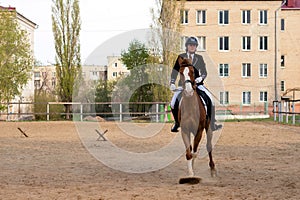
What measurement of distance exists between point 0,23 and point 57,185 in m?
29.4

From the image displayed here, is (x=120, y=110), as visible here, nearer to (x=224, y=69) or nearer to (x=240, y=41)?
(x=224, y=69)

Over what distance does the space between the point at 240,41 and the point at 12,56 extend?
25251 mm

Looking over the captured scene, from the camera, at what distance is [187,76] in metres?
8.43

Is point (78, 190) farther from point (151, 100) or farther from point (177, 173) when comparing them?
point (151, 100)

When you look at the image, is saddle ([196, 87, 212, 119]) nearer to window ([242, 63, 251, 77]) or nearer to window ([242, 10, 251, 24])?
window ([242, 63, 251, 77])

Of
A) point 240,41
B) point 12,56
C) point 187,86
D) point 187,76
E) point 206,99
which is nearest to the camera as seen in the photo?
point 187,86

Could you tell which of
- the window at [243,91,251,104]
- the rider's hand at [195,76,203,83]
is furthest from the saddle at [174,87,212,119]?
the window at [243,91,251,104]

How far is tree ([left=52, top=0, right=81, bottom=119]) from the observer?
1574 inches

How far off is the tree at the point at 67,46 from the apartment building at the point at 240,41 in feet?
48.4

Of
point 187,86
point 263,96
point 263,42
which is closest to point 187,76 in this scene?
point 187,86

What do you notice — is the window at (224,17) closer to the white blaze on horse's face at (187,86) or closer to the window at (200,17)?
the window at (200,17)

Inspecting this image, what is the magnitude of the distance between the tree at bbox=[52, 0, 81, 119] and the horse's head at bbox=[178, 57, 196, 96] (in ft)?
101

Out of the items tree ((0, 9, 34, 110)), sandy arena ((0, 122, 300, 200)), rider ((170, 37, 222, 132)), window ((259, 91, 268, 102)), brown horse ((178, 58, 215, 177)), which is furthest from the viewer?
window ((259, 91, 268, 102))

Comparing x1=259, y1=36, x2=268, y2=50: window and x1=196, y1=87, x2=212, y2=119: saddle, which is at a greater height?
x1=259, y1=36, x2=268, y2=50: window
